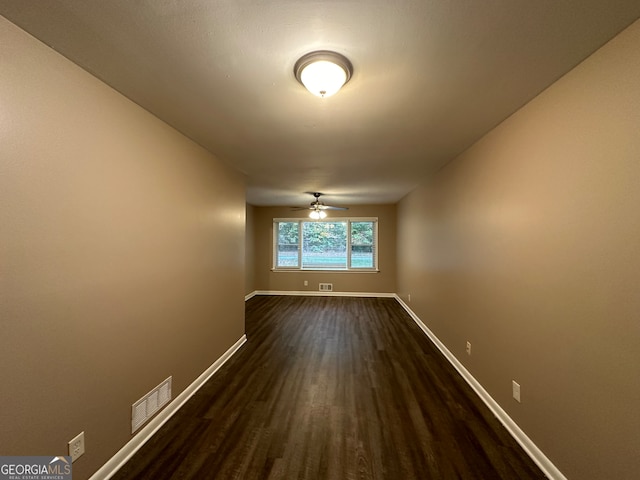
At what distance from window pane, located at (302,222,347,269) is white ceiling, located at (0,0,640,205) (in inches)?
194

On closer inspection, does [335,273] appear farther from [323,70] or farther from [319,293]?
[323,70]

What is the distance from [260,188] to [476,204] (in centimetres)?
349

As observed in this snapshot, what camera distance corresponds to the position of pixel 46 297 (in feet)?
4.17

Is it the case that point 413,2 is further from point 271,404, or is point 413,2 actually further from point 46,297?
point 271,404

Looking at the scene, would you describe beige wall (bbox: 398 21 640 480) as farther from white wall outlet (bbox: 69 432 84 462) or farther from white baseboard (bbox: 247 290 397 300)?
white baseboard (bbox: 247 290 397 300)

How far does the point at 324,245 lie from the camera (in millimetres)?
7289

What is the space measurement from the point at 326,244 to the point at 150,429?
5.70 metres

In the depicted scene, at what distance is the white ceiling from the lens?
108 centimetres

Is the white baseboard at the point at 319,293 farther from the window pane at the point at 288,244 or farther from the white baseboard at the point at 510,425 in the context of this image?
the white baseboard at the point at 510,425

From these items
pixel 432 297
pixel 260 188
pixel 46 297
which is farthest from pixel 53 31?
pixel 432 297

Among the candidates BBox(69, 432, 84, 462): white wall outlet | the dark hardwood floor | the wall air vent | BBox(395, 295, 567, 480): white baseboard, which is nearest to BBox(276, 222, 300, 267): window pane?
the dark hardwood floor

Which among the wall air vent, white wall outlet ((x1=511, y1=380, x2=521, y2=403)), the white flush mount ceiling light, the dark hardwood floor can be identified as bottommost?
the dark hardwood floor

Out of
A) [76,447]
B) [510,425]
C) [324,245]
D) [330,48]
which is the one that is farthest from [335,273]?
[330,48]
